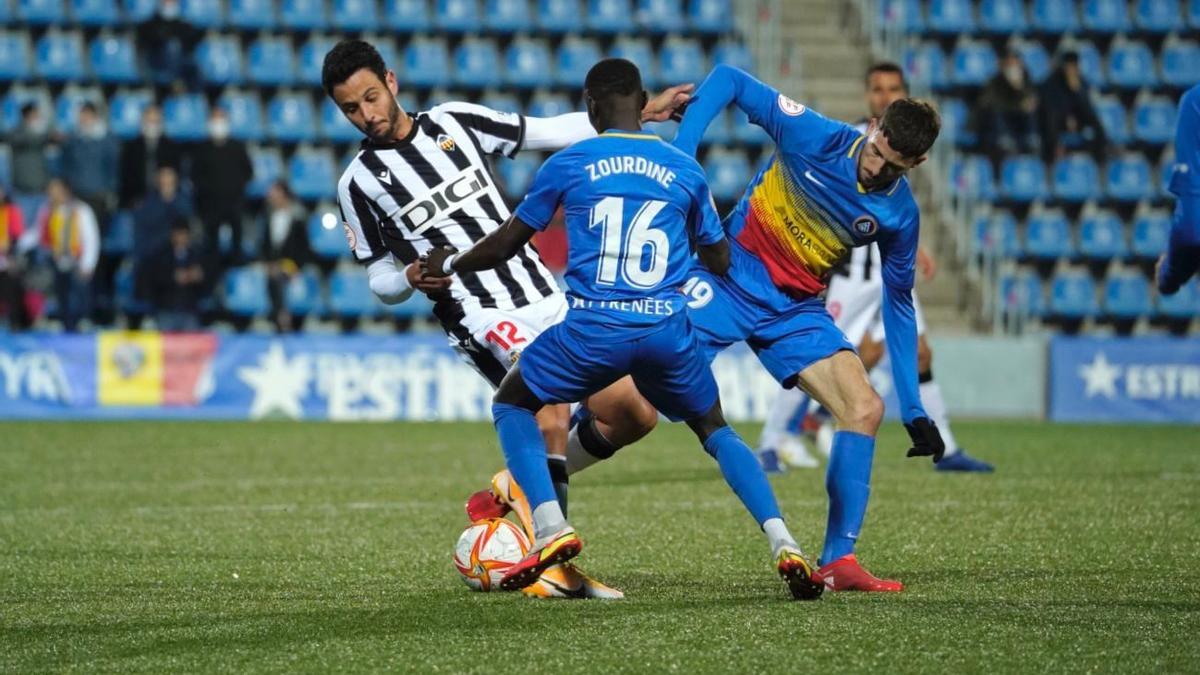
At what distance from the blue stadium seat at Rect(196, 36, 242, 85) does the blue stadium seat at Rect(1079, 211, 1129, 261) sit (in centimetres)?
962

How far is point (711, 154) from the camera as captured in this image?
20.0m

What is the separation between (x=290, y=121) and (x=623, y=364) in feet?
47.5

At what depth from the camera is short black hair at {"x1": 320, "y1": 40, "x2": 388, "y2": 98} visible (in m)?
6.66

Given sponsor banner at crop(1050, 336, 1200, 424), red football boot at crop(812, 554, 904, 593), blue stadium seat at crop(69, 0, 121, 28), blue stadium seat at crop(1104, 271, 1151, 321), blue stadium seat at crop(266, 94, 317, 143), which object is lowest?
sponsor banner at crop(1050, 336, 1200, 424)

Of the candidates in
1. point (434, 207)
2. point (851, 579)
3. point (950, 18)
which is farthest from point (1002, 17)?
point (851, 579)

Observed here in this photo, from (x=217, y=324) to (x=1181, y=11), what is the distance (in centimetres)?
1232

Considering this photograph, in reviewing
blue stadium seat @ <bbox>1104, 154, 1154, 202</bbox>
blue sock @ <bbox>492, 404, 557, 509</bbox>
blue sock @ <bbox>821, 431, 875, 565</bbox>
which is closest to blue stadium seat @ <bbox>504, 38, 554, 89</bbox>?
blue stadium seat @ <bbox>1104, 154, 1154, 202</bbox>

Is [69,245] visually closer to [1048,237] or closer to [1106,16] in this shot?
[1048,237]

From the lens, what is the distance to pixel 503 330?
6703 mm

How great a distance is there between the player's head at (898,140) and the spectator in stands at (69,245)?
40.3ft

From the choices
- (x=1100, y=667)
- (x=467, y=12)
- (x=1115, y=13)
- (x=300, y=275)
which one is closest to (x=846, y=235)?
(x=1100, y=667)

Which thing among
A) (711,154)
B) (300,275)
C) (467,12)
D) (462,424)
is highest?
(467,12)

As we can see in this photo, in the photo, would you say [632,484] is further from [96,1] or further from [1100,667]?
[96,1]

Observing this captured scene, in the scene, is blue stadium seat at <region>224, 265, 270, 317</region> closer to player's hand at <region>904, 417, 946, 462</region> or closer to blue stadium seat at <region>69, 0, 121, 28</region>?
blue stadium seat at <region>69, 0, 121, 28</region>
